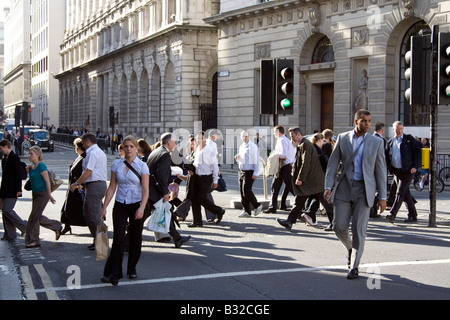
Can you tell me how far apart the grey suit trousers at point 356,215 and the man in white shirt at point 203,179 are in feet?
16.0

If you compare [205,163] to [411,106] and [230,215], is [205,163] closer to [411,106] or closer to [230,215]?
[230,215]

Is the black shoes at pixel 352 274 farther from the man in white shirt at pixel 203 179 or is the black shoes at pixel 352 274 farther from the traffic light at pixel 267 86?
the traffic light at pixel 267 86

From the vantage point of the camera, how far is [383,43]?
1088 inches

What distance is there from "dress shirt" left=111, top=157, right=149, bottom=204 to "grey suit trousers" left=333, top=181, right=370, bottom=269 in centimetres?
235

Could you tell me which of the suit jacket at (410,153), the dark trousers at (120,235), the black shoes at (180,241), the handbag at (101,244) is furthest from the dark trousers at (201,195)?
the handbag at (101,244)

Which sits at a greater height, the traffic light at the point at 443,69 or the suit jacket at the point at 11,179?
the traffic light at the point at 443,69

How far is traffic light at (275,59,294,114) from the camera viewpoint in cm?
1509

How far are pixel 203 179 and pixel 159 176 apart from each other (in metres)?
3.12

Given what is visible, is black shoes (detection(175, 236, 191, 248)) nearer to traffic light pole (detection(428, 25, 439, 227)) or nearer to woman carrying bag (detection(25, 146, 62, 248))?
woman carrying bag (detection(25, 146, 62, 248))

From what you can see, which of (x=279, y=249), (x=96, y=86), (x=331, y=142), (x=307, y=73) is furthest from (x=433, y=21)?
(x=96, y=86)

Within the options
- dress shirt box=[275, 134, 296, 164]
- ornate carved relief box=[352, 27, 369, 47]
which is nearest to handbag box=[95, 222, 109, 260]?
dress shirt box=[275, 134, 296, 164]

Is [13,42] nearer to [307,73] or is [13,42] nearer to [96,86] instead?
[96,86]

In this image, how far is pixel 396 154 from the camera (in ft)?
43.8

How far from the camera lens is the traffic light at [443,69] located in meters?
12.6
